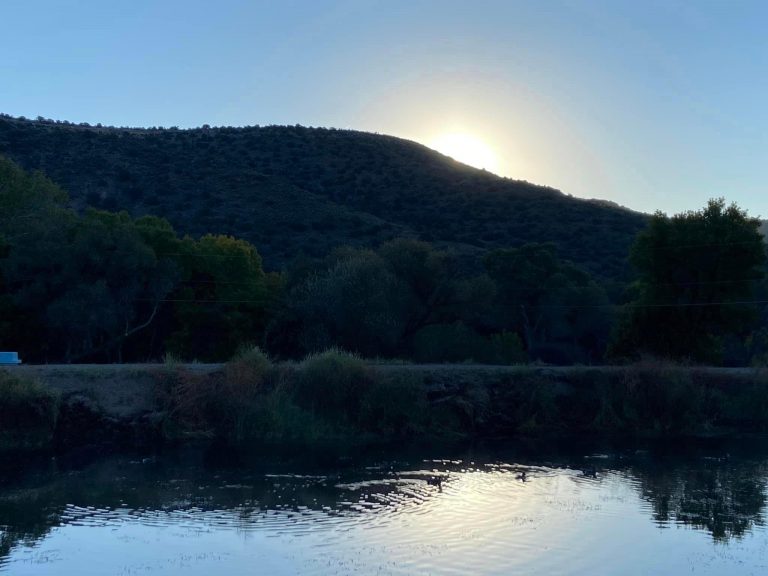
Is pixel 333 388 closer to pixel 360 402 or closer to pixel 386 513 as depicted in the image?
pixel 360 402

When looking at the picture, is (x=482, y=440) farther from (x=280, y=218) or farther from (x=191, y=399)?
(x=280, y=218)

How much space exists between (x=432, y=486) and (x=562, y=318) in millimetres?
35552

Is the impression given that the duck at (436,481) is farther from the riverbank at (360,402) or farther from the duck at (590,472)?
the riverbank at (360,402)

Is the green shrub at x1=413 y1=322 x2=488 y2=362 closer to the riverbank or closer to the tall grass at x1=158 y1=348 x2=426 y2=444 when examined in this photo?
the riverbank

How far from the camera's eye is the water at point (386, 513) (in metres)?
19.3

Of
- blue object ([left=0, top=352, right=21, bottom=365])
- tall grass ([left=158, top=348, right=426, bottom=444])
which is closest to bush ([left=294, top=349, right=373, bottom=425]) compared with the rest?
tall grass ([left=158, top=348, right=426, bottom=444])

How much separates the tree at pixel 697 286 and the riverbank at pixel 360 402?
6567mm

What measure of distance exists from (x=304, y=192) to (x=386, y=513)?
67.9 m

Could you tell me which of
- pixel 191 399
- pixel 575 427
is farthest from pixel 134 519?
pixel 575 427

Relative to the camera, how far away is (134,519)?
23062 millimetres

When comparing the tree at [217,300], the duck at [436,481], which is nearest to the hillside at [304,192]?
the tree at [217,300]

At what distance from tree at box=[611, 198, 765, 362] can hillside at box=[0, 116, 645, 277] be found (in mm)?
24064

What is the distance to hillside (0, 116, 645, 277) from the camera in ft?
266

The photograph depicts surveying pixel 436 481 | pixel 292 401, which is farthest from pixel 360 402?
pixel 436 481
